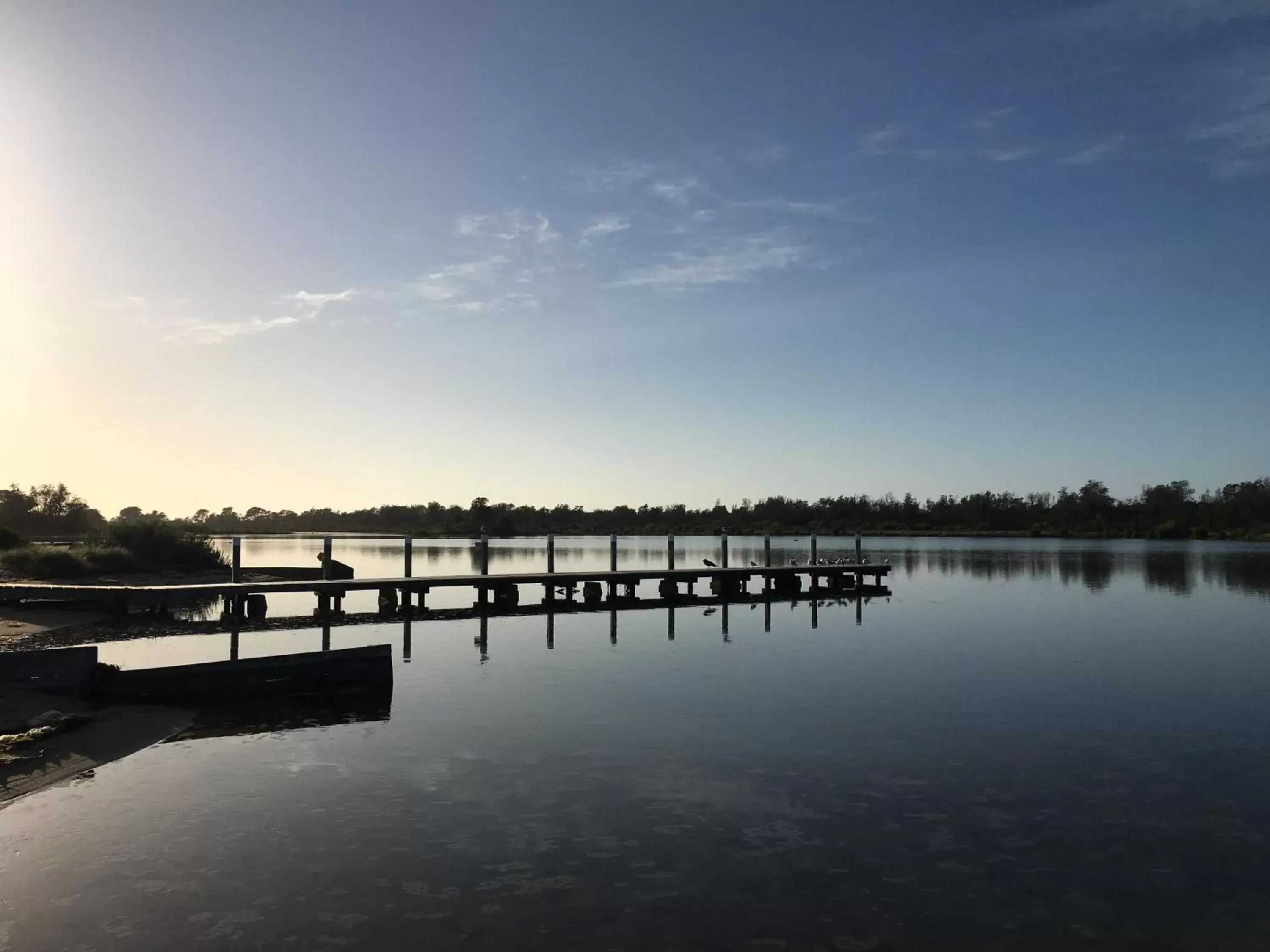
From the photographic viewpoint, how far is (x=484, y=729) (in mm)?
13039

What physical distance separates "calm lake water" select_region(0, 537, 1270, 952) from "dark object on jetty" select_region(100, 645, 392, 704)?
1084 mm

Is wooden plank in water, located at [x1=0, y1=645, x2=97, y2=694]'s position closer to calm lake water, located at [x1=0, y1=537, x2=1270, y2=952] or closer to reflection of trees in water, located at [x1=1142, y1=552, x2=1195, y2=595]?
calm lake water, located at [x1=0, y1=537, x2=1270, y2=952]

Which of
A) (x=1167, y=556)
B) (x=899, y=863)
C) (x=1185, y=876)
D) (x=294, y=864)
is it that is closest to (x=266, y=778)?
(x=294, y=864)

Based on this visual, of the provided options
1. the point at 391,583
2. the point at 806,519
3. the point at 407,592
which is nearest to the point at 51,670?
the point at 391,583

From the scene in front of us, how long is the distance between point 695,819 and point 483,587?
2266cm

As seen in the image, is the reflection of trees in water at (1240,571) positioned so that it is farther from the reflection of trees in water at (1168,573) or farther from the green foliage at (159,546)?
the green foliage at (159,546)

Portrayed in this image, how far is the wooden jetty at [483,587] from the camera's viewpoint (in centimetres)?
2523

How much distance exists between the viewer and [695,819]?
8984mm

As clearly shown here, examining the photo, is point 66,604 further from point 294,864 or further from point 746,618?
point 294,864

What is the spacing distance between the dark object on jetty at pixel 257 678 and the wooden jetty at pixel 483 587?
11.5 metres

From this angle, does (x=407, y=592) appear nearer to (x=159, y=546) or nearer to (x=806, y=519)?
(x=159, y=546)

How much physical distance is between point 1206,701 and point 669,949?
1317 centimetres

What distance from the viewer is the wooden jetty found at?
82.8 feet

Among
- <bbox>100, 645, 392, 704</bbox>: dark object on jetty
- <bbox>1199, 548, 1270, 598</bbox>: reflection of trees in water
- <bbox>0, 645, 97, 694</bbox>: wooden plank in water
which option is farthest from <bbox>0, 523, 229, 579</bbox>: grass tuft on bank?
<bbox>1199, 548, 1270, 598</bbox>: reflection of trees in water
